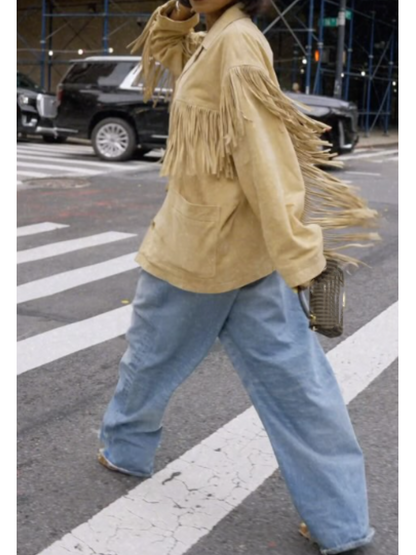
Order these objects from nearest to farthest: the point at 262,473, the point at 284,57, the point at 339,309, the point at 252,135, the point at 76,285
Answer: the point at 252,135
the point at 339,309
the point at 262,473
the point at 76,285
the point at 284,57

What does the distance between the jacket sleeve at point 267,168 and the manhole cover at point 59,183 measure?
9468 millimetres

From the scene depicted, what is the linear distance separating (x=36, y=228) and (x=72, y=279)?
220 centimetres

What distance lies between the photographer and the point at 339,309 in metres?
2.62

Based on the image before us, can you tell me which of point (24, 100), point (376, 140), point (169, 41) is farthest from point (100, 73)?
point (169, 41)

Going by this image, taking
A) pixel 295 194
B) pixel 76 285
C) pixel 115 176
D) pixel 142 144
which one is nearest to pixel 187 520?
pixel 295 194

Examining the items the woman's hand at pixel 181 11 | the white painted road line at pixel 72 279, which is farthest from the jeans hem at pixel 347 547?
the white painted road line at pixel 72 279

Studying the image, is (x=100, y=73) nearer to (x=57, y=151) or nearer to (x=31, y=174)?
(x=57, y=151)

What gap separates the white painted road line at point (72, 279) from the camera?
20.0 feet

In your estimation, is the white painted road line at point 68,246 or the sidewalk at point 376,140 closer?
the white painted road line at point 68,246

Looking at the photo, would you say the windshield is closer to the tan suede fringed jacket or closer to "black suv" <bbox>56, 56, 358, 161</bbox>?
"black suv" <bbox>56, 56, 358, 161</bbox>

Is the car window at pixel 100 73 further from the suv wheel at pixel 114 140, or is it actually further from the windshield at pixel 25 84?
the windshield at pixel 25 84

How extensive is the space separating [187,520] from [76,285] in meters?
3.61

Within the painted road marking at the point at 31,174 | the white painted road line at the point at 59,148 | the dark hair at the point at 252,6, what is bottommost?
the painted road marking at the point at 31,174

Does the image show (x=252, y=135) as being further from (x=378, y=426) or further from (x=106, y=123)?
(x=106, y=123)
